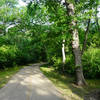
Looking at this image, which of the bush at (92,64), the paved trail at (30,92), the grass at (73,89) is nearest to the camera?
the paved trail at (30,92)

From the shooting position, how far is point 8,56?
17.9m

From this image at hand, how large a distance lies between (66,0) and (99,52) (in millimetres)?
5195

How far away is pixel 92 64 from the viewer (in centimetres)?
907

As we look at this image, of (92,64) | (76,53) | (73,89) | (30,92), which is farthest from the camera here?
(92,64)

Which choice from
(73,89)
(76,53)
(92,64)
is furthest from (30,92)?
(92,64)

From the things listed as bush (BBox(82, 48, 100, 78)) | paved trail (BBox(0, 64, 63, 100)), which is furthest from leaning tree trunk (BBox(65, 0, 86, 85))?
bush (BBox(82, 48, 100, 78))

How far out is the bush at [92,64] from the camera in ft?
29.8

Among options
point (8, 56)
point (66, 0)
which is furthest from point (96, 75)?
point (8, 56)

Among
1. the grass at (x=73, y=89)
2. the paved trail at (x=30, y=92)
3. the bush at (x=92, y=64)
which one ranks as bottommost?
the grass at (x=73, y=89)

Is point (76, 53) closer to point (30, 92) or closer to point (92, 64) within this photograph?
point (92, 64)

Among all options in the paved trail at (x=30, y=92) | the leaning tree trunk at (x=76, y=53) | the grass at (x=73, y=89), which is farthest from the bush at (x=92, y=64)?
the paved trail at (x=30, y=92)

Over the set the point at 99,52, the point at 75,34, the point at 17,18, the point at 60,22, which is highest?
→ the point at 17,18

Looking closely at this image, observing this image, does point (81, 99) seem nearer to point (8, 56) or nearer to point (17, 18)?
point (8, 56)

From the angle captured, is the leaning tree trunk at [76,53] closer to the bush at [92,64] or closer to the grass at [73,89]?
the grass at [73,89]
